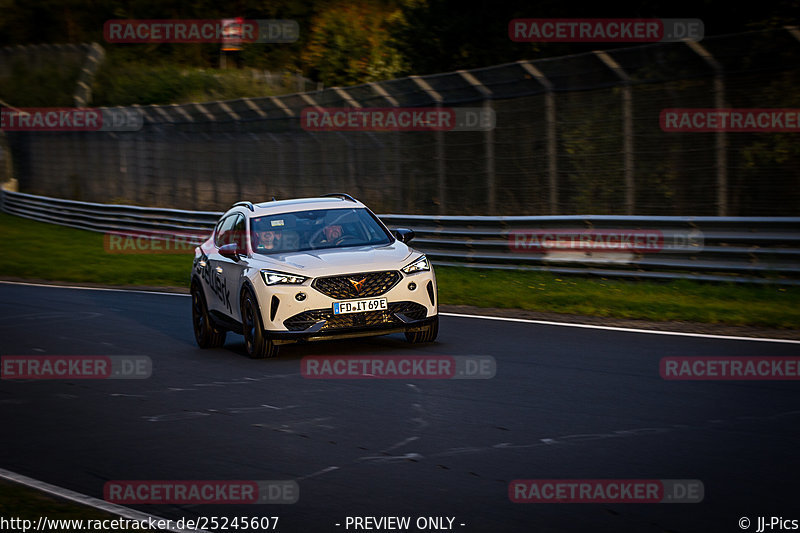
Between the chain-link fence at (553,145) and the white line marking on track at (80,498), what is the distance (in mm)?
11545

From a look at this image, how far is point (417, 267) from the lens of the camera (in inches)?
457

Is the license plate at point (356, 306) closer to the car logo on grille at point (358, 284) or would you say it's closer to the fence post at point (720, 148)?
the car logo on grille at point (358, 284)

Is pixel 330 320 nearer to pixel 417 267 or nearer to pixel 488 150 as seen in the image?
pixel 417 267

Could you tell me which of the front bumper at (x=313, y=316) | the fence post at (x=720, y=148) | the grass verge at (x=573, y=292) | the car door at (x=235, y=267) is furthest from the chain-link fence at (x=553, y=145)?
the car door at (x=235, y=267)

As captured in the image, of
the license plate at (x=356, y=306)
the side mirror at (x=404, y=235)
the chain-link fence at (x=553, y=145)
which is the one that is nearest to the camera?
the license plate at (x=356, y=306)

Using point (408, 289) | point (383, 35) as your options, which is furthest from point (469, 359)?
point (383, 35)

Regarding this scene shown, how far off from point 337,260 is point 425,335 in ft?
4.32

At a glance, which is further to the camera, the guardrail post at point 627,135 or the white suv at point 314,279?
the guardrail post at point 627,135

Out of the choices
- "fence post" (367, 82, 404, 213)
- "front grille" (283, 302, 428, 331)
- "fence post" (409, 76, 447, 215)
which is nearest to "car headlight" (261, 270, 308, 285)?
"front grille" (283, 302, 428, 331)

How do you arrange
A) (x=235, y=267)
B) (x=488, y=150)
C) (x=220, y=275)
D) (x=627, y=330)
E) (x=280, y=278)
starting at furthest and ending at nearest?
(x=488, y=150) < (x=220, y=275) < (x=627, y=330) < (x=235, y=267) < (x=280, y=278)


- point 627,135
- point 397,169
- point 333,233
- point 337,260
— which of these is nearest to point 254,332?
point 337,260

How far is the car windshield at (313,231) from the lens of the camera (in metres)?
12.2

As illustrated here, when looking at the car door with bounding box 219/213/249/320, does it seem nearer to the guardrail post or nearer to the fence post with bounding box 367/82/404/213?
the guardrail post

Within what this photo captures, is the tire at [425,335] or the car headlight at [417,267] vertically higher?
the car headlight at [417,267]
